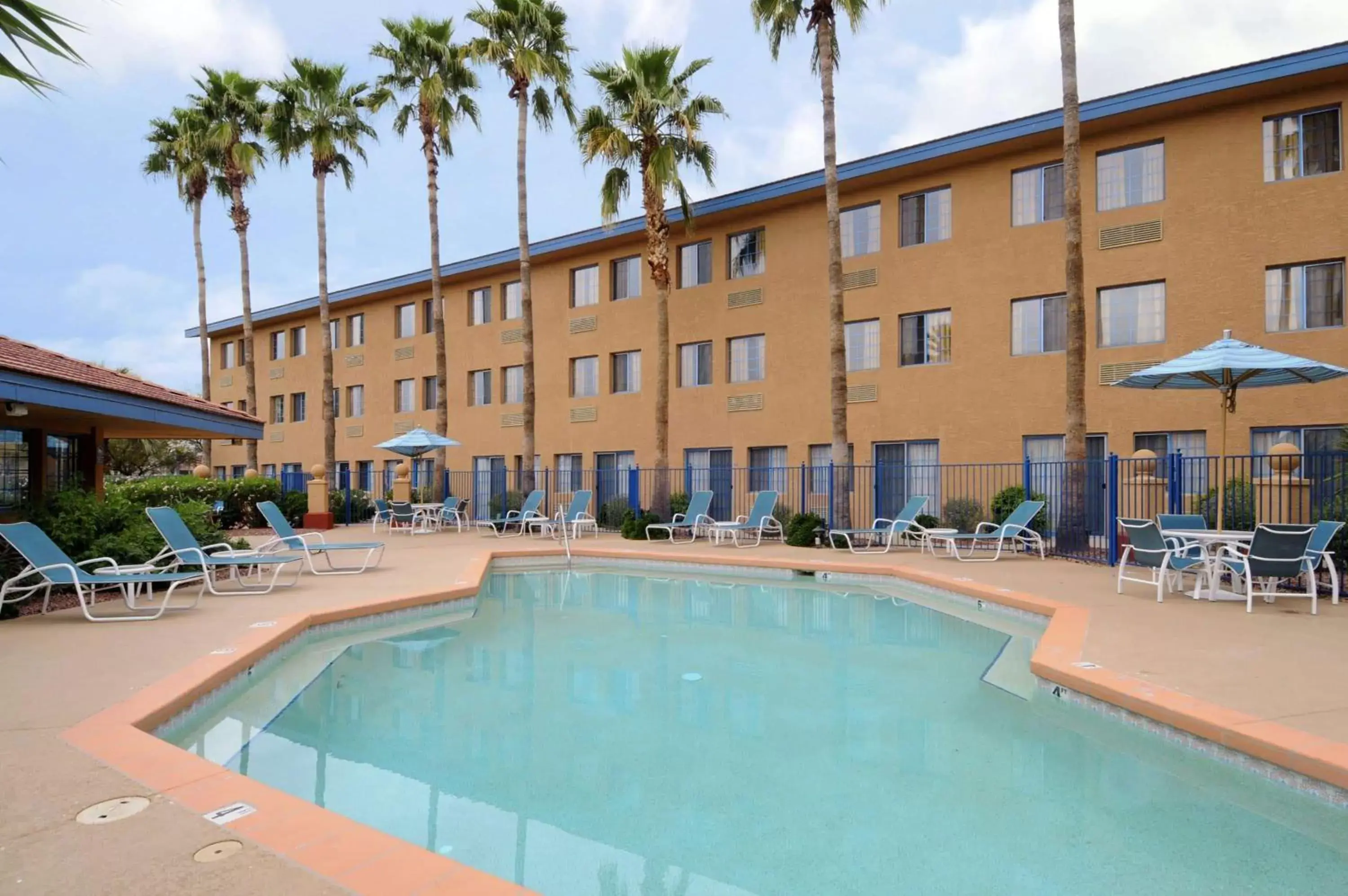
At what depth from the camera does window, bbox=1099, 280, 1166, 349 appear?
53.9ft

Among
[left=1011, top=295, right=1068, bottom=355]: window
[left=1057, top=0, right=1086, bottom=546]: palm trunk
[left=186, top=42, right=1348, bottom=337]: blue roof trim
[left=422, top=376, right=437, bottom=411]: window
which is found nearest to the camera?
[left=1057, top=0, right=1086, bottom=546]: palm trunk

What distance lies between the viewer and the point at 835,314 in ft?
54.6

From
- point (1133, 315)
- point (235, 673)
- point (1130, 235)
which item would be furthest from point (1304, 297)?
point (235, 673)

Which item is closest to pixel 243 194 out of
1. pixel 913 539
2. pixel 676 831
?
pixel 913 539

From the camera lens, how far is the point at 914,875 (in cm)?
340

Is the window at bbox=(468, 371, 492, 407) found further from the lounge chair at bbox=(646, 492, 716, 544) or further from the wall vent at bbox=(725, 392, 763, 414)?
the lounge chair at bbox=(646, 492, 716, 544)

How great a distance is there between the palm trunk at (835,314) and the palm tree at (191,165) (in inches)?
874

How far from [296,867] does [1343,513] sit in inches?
466

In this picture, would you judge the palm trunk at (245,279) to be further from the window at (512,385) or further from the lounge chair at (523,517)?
the lounge chair at (523,517)

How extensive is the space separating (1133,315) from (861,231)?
641 cm

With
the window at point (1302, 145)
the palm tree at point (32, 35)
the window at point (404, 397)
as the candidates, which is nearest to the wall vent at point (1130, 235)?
the window at point (1302, 145)

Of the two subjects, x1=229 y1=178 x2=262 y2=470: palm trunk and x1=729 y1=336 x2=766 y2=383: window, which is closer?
x1=729 y1=336 x2=766 y2=383: window

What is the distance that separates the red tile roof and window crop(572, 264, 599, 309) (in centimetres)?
1320

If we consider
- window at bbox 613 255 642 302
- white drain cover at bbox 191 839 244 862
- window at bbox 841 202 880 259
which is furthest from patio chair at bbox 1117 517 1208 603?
window at bbox 613 255 642 302
